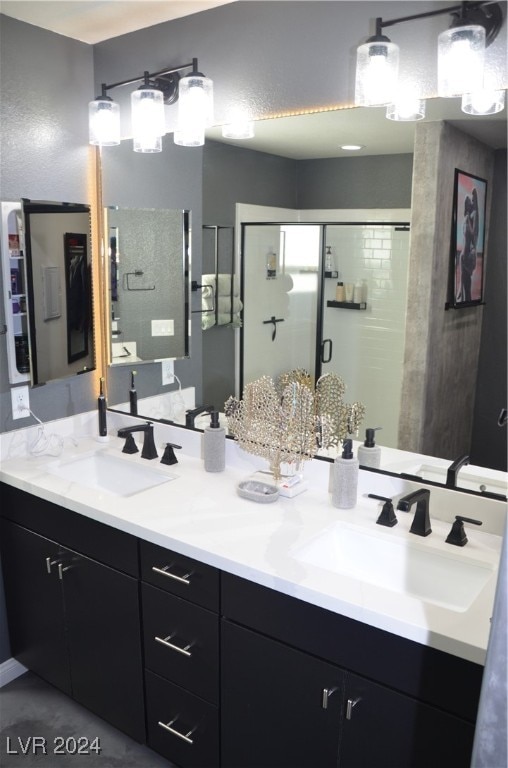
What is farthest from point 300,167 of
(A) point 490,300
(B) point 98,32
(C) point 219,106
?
(B) point 98,32

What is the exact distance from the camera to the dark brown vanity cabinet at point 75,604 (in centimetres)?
204

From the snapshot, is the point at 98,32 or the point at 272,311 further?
the point at 98,32

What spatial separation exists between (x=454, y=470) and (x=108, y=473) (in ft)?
4.38

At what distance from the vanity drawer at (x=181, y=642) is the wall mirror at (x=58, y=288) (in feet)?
3.37

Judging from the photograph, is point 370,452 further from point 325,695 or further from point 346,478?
point 325,695

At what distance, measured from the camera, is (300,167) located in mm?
2061

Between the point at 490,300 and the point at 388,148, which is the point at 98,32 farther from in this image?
the point at 490,300

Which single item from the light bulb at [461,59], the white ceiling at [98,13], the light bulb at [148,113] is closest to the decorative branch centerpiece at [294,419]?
the light bulb at [461,59]

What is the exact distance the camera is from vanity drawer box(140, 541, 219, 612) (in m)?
1.76

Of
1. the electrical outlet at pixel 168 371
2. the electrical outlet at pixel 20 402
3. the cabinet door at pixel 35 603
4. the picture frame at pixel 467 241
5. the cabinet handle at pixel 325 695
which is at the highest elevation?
the picture frame at pixel 467 241

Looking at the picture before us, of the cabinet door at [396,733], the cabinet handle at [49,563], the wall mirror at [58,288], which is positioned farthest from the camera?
the wall mirror at [58,288]

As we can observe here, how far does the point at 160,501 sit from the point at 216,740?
2.37 feet

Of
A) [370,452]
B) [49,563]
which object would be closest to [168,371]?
[49,563]

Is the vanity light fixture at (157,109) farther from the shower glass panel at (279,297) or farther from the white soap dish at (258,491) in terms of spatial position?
the white soap dish at (258,491)
